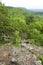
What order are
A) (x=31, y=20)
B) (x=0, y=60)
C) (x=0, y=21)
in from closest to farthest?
1. (x=0, y=60)
2. (x=0, y=21)
3. (x=31, y=20)

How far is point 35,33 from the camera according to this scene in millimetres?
59344

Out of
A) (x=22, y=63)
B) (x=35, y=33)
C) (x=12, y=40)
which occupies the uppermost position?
(x=22, y=63)

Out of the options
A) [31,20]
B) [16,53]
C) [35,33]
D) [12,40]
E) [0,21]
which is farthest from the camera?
[31,20]

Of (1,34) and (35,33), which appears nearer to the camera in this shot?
(1,34)

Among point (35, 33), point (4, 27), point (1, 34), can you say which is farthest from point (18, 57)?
point (35, 33)

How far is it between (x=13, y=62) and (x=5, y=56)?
0.80 meters

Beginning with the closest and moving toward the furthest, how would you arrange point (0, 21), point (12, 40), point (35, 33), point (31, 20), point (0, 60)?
point (0, 60) < point (0, 21) < point (12, 40) < point (35, 33) < point (31, 20)

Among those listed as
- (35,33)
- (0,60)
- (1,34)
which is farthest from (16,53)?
(35,33)

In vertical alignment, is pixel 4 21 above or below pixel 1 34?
above

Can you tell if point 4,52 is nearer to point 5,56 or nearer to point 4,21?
point 5,56

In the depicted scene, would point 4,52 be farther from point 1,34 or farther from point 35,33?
point 35,33

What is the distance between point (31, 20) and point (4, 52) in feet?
176

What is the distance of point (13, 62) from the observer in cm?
1803

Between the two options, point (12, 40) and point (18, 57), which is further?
point (12, 40)
